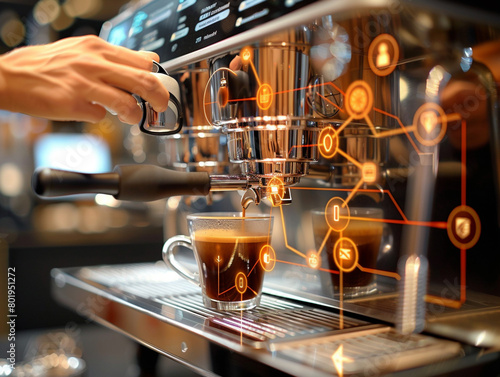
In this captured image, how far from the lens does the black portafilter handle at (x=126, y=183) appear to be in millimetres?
436

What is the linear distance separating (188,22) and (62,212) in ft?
5.77

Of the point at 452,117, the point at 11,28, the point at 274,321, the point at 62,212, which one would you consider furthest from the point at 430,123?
the point at 62,212

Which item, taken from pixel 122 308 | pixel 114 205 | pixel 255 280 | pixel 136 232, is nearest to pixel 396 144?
pixel 255 280

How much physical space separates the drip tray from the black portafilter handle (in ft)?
0.41

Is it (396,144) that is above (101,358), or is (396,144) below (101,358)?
above

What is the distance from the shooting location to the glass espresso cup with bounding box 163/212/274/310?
1.83 feet

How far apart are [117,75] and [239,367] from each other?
27 cm

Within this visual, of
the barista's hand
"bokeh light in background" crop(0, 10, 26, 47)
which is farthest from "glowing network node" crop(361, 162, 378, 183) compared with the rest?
"bokeh light in background" crop(0, 10, 26, 47)

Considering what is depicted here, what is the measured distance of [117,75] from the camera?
1.57 feet

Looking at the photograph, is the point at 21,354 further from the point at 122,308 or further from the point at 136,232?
the point at 136,232

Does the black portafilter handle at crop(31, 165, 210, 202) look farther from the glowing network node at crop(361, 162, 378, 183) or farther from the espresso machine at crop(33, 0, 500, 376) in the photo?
the glowing network node at crop(361, 162, 378, 183)

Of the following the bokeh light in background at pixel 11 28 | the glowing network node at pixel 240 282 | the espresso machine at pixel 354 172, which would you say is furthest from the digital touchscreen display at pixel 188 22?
the bokeh light in background at pixel 11 28

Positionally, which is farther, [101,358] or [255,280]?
[101,358]

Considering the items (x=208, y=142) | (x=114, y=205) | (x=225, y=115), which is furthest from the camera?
(x=114, y=205)
